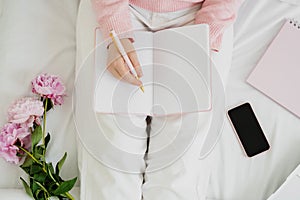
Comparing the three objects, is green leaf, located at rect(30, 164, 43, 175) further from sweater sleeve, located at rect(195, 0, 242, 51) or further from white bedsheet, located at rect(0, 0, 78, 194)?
sweater sleeve, located at rect(195, 0, 242, 51)

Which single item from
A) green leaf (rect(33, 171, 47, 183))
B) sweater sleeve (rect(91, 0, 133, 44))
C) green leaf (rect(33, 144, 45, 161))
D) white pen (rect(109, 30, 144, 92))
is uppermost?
sweater sleeve (rect(91, 0, 133, 44))

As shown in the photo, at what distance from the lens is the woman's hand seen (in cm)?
92

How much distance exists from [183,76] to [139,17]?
166 millimetres

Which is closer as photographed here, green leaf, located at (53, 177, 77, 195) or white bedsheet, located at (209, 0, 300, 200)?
green leaf, located at (53, 177, 77, 195)

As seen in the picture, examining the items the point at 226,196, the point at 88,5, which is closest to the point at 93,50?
the point at 88,5

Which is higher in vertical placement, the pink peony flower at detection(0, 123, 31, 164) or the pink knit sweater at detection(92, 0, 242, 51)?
the pink knit sweater at detection(92, 0, 242, 51)

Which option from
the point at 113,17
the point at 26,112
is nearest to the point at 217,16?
the point at 113,17

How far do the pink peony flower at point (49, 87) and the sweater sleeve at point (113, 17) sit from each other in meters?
0.16

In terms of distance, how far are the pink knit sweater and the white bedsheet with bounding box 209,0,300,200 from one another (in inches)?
5.2

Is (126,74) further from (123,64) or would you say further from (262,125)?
(262,125)

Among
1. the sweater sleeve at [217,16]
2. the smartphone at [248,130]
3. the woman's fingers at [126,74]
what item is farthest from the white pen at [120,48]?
the smartphone at [248,130]

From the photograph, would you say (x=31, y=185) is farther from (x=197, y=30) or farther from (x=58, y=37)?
(x=197, y=30)

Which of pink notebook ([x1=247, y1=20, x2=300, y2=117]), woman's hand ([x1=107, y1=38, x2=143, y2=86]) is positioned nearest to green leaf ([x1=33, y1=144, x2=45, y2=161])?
woman's hand ([x1=107, y1=38, x2=143, y2=86])

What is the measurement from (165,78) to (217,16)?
0.17 meters
